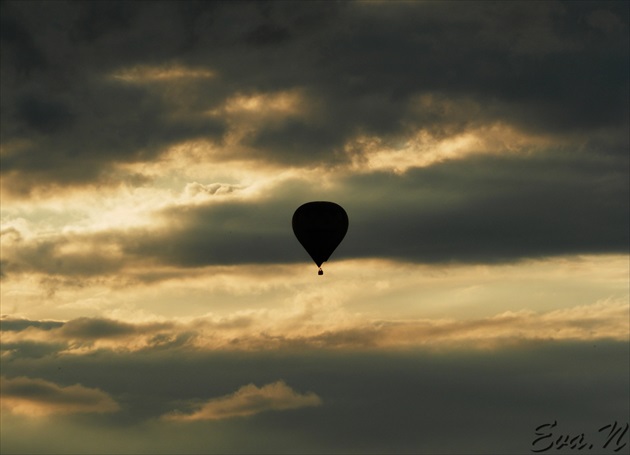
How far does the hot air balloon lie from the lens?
297 feet

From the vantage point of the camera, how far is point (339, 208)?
91.9 metres

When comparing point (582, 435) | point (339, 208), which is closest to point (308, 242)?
point (339, 208)

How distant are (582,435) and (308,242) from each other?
28.4 metres

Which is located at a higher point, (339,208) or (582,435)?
(339,208)

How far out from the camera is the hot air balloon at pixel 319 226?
9050cm

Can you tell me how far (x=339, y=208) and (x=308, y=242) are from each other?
4.21 m

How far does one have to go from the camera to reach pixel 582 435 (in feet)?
269

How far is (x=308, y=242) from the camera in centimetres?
9106

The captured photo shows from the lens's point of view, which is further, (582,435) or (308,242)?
(308,242)

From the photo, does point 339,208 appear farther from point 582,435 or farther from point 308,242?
point 582,435

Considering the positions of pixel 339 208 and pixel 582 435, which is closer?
pixel 582 435

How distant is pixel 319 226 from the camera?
3561 inches

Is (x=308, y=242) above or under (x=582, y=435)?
above
